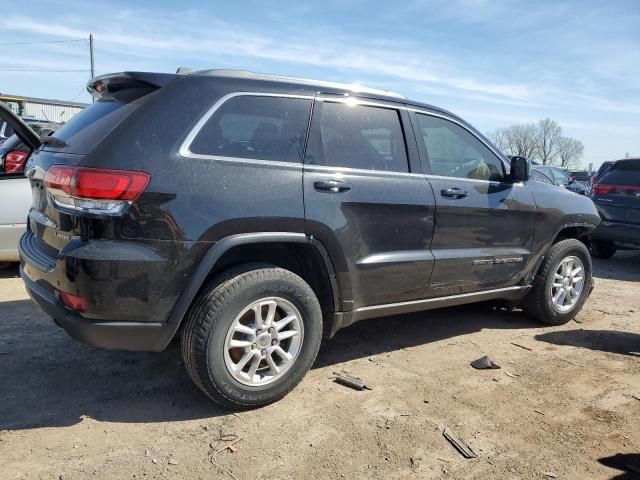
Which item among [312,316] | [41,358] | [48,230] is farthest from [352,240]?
[41,358]

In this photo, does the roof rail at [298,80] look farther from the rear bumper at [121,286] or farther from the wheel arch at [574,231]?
the wheel arch at [574,231]

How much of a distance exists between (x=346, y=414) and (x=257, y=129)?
178cm

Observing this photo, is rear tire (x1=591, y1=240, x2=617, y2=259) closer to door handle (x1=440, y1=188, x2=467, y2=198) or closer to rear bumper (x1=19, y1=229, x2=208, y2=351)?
door handle (x1=440, y1=188, x2=467, y2=198)

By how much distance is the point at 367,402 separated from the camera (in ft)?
11.1

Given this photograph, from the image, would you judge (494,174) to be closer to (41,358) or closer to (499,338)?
(499,338)

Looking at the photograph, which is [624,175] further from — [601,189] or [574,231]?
[574,231]

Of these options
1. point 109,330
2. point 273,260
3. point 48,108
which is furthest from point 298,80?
point 48,108

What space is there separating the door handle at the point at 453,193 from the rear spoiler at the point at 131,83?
2.04m

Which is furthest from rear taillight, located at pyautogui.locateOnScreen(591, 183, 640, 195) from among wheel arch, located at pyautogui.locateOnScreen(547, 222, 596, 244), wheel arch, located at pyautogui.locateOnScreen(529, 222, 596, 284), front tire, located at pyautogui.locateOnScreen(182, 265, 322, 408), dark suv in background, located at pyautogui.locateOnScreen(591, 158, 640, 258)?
front tire, located at pyautogui.locateOnScreen(182, 265, 322, 408)

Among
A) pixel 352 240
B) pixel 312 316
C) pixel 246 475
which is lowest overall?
pixel 246 475

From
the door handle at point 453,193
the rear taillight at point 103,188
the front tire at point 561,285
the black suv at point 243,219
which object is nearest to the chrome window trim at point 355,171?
the black suv at point 243,219

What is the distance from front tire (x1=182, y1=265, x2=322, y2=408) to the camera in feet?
9.84

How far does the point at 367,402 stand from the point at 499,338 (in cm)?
187

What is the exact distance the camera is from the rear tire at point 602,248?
30.0 ft
